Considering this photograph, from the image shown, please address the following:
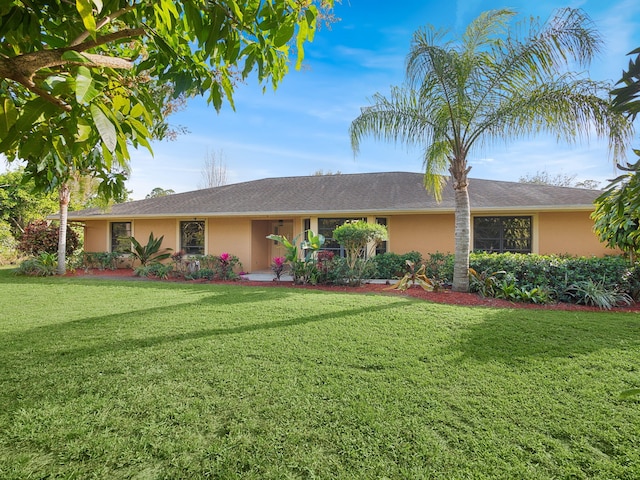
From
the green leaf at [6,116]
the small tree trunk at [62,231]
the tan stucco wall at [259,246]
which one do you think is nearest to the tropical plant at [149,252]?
the small tree trunk at [62,231]

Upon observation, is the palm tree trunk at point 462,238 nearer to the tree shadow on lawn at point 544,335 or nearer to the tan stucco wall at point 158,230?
the tree shadow on lawn at point 544,335

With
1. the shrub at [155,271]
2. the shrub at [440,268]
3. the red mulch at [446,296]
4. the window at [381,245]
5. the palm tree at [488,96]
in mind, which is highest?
the palm tree at [488,96]

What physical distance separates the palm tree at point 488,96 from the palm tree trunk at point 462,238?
0.03m

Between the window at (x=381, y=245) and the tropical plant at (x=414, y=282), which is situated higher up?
the window at (x=381, y=245)

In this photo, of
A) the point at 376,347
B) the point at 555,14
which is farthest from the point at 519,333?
the point at 555,14

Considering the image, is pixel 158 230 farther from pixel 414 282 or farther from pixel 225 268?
pixel 414 282

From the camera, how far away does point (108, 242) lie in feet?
53.6

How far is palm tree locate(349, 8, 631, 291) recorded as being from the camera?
729 cm

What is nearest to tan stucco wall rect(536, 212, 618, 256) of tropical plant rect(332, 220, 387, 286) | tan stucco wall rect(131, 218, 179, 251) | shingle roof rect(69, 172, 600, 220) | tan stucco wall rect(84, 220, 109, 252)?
shingle roof rect(69, 172, 600, 220)

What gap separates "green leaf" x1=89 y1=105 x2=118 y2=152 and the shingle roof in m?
11.4

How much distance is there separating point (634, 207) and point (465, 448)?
209 centimetres

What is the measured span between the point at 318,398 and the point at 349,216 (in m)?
10.4

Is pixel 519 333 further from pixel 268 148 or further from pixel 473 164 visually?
pixel 268 148

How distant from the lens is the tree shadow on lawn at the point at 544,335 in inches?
174
